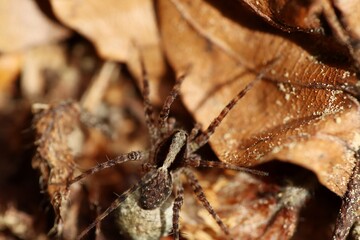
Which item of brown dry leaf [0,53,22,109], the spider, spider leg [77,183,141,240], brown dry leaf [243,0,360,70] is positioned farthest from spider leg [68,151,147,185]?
brown dry leaf [0,53,22,109]

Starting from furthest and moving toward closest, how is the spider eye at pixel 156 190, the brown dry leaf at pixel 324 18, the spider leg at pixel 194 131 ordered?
1. the spider leg at pixel 194 131
2. the spider eye at pixel 156 190
3. the brown dry leaf at pixel 324 18

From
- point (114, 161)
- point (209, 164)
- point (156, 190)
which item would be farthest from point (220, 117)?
point (114, 161)

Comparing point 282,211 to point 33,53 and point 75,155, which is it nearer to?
point 75,155

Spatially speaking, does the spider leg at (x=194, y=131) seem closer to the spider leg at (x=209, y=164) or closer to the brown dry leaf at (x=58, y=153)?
the spider leg at (x=209, y=164)

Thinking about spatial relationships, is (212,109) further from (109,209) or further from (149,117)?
(109,209)

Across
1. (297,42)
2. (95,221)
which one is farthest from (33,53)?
(297,42)

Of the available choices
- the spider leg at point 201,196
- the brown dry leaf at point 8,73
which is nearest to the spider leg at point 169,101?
the spider leg at point 201,196

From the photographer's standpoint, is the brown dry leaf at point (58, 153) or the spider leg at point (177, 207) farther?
the brown dry leaf at point (58, 153)
